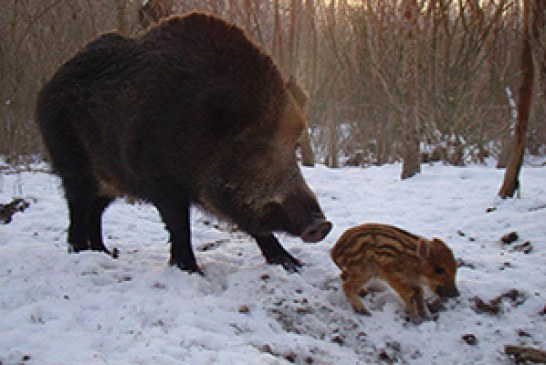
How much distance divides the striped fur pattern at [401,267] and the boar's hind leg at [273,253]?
19.3 inches

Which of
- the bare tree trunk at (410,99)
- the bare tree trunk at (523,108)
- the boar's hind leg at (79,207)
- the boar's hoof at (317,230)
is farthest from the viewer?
the bare tree trunk at (410,99)

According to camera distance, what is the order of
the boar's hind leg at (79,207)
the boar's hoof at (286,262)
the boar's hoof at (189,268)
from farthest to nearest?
1. the boar's hind leg at (79,207)
2. the boar's hoof at (286,262)
3. the boar's hoof at (189,268)

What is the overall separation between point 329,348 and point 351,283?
0.73m

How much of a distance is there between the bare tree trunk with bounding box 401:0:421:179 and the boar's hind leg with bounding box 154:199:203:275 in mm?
4755

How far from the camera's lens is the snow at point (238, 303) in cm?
265

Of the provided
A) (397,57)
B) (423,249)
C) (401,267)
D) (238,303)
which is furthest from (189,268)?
(397,57)

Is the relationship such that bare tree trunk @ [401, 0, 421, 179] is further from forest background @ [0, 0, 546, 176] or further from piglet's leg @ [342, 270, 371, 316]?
piglet's leg @ [342, 270, 371, 316]

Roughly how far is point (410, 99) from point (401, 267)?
4793mm

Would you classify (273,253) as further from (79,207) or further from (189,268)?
(79,207)

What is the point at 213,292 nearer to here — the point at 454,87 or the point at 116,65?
the point at 116,65

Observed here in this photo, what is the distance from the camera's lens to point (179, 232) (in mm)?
3906

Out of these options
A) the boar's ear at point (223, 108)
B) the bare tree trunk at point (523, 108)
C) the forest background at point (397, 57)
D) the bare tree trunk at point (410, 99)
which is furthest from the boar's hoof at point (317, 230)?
the forest background at point (397, 57)

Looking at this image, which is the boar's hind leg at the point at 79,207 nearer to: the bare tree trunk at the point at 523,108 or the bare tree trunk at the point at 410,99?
the bare tree trunk at the point at 523,108

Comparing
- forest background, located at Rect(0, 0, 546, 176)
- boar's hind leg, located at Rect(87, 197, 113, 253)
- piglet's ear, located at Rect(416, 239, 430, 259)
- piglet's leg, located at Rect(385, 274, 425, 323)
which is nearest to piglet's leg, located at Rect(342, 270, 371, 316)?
piglet's leg, located at Rect(385, 274, 425, 323)
